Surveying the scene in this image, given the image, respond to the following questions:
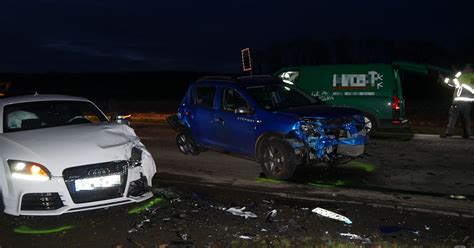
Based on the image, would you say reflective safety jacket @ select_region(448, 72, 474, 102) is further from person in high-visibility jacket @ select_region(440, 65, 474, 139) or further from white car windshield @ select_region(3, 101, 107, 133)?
white car windshield @ select_region(3, 101, 107, 133)

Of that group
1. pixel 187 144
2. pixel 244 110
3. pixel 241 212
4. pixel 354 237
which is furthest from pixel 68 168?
pixel 187 144

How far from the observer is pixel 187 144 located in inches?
412

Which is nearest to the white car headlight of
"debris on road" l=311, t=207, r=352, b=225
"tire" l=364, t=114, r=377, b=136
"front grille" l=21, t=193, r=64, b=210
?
"front grille" l=21, t=193, r=64, b=210

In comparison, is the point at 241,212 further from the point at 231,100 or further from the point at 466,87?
the point at 466,87

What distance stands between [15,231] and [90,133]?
1.51m

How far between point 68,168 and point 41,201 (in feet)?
1.53

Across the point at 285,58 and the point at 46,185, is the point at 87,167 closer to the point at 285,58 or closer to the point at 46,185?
the point at 46,185

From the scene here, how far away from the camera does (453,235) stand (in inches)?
208

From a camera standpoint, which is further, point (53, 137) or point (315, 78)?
point (315, 78)

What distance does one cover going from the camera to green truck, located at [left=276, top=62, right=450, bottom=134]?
41.3 ft

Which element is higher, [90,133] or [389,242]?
[90,133]

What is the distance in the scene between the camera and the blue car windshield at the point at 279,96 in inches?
340

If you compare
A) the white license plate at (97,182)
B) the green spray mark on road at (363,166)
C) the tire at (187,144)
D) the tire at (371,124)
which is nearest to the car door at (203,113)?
the tire at (187,144)

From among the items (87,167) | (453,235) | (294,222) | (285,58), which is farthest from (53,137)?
(285,58)
